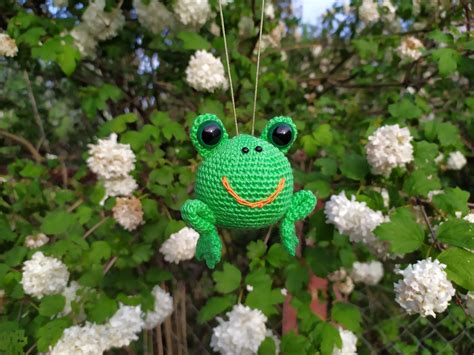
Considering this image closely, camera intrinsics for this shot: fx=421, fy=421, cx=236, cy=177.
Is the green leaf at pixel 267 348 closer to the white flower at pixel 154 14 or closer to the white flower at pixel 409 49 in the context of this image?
the white flower at pixel 154 14

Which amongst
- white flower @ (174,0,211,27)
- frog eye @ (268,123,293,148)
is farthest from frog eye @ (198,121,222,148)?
white flower @ (174,0,211,27)

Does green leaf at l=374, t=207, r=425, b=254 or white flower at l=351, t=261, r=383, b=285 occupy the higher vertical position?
green leaf at l=374, t=207, r=425, b=254

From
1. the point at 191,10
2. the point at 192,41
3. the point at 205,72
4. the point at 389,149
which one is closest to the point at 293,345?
the point at 389,149

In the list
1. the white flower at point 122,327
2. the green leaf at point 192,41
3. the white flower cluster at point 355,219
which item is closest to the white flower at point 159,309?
the white flower at point 122,327

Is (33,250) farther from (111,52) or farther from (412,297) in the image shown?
(412,297)

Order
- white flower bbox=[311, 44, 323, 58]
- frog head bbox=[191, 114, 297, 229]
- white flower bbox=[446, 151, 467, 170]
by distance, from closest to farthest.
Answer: frog head bbox=[191, 114, 297, 229] < white flower bbox=[446, 151, 467, 170] < white flower bbox=[311, 44, 323, 58]

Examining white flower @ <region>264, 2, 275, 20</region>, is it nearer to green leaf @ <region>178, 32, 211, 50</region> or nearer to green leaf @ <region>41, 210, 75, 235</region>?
green leaf @ <region>178, 32, 211, 50</region>
